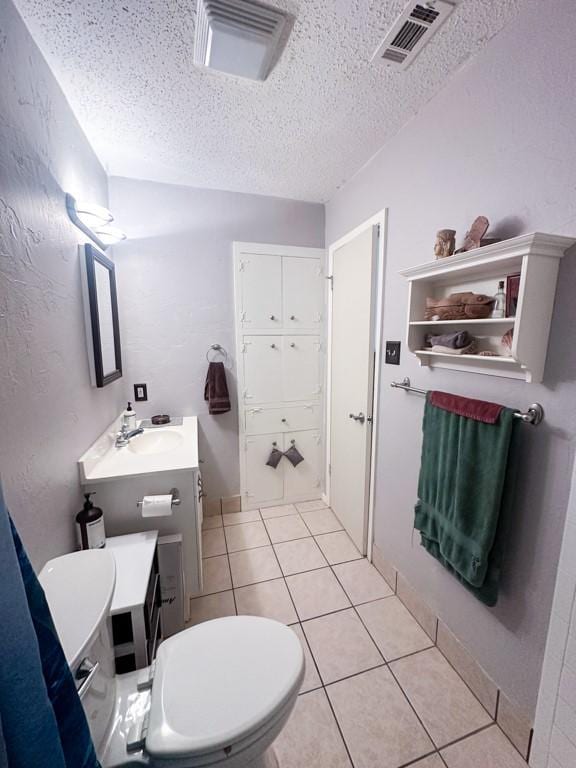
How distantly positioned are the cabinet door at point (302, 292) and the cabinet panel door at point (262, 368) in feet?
0.69

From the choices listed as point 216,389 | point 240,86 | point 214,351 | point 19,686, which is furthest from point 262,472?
point 240,86

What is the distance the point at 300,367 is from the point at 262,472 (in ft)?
3.01

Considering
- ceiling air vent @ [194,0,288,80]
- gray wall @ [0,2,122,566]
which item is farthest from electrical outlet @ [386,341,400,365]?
gray wall @ [0,2,122,566]

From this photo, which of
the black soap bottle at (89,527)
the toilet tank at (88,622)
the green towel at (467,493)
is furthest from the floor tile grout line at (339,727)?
the black soap bottle at (89,527)

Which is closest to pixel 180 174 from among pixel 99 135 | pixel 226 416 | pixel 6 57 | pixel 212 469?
pixel 99 135

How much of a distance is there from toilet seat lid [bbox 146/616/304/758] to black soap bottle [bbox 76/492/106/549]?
51 cm

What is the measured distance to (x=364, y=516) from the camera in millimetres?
2004

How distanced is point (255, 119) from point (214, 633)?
6.95 feet

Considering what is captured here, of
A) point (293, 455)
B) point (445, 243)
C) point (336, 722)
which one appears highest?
point (445, 243)

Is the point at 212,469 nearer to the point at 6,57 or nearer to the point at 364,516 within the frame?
the point at 364,516

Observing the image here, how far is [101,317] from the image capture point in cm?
163

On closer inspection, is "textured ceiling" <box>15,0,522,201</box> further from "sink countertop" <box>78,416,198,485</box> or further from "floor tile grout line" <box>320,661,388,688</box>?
"floor tile grout line" <box>320,661,388,688</box>

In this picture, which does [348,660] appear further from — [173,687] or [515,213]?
[515,213]

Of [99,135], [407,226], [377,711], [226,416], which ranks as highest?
[99,135]
